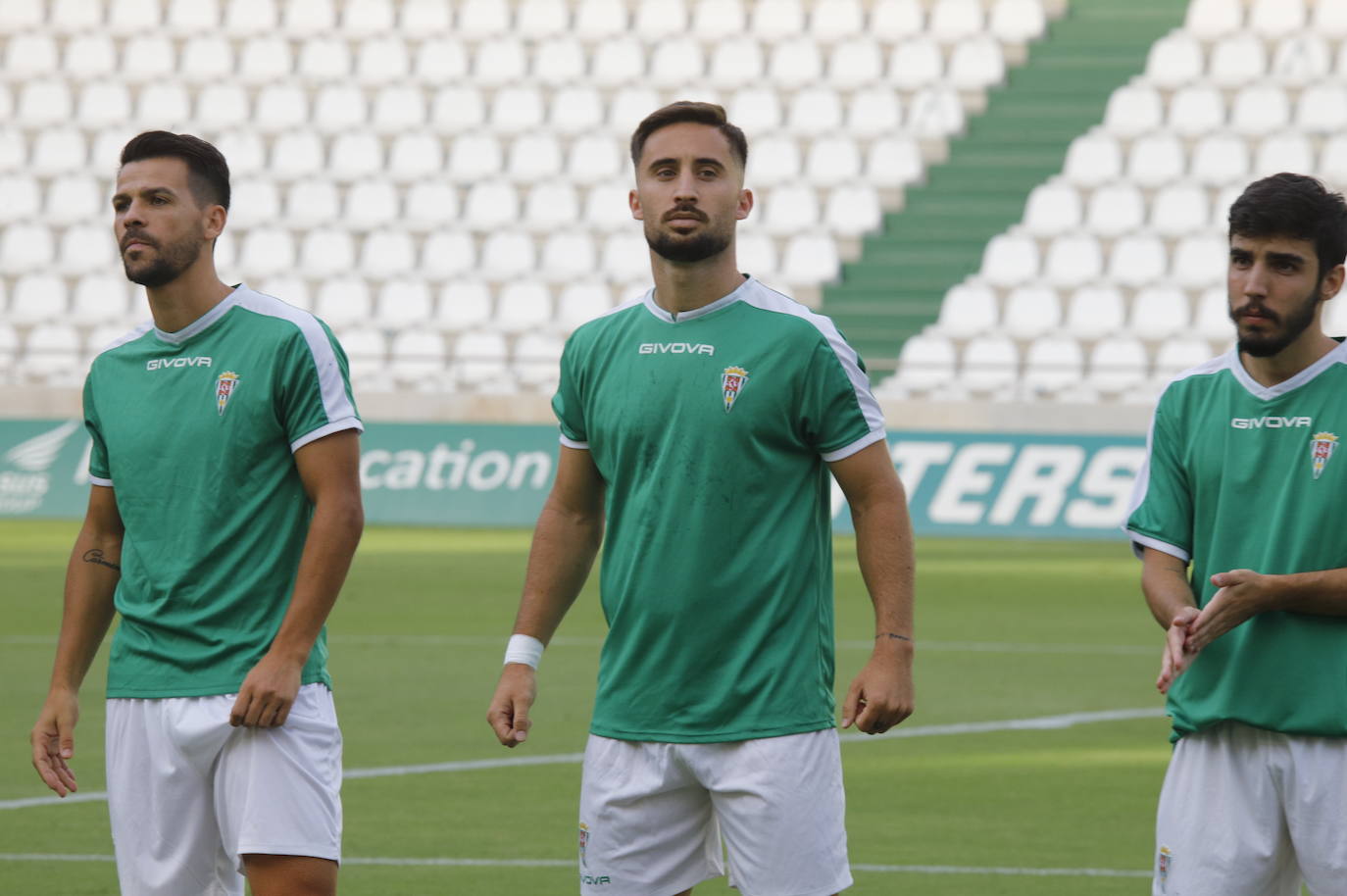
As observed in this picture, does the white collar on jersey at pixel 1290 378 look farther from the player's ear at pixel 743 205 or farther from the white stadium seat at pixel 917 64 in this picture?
the white stadium seat at pixel 917 64

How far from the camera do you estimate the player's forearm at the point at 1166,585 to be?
424cm

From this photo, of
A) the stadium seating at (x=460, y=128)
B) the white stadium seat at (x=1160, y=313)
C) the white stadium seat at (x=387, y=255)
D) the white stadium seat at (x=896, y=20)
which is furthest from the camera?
the white stadium seat at (x=896, y=20)

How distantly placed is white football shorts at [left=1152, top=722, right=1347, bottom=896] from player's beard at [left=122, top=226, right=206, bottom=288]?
7.42 ft

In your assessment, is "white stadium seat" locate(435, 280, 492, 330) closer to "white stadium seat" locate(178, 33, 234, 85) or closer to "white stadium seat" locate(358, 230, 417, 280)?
"white stadium seat" locate(358, 230, 417, 280)

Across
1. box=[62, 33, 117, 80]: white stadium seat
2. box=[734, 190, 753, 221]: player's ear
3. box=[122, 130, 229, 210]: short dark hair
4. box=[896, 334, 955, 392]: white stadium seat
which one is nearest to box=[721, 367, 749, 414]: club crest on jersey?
box=[734, 190, 753, 221]: player's ear

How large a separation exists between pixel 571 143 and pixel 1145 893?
23.9m

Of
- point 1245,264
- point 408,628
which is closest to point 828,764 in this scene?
point 1245,264

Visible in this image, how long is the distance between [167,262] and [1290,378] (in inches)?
89.7

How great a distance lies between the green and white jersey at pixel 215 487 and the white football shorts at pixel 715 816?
2.35 feet

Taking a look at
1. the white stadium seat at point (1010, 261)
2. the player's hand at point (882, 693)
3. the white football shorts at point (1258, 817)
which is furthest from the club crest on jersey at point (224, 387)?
the white stadium seat at point (1010, 261)

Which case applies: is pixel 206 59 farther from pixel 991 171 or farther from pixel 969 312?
pixel 969 312

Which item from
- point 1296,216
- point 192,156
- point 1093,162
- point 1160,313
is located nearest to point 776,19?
point 1093,162

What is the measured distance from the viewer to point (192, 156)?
4660 millimetres

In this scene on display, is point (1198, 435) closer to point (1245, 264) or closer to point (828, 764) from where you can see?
point (1245, 264)
